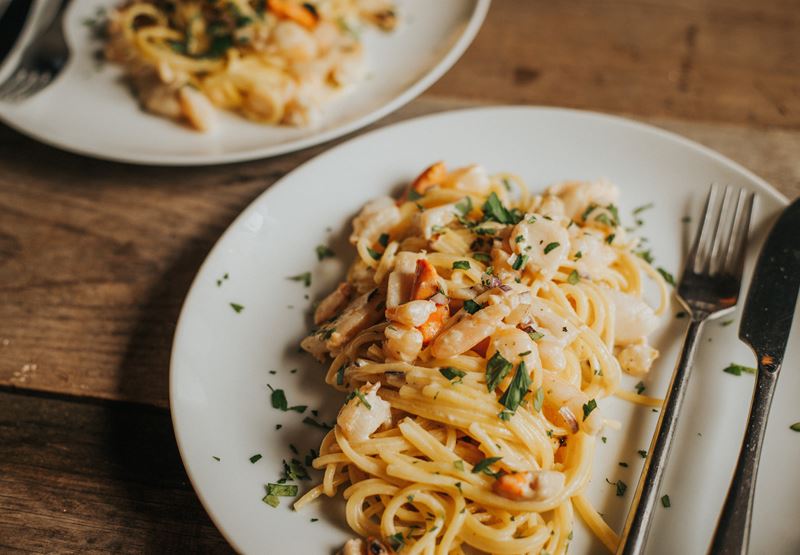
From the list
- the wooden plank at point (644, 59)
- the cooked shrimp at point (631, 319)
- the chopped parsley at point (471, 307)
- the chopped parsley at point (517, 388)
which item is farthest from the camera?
the wooden plank at point (644, 59)

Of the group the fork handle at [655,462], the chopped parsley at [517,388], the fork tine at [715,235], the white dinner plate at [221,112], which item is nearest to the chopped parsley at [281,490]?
the chopped parsley at [517,388]

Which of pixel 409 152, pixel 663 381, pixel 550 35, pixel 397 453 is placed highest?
pixel 550 35

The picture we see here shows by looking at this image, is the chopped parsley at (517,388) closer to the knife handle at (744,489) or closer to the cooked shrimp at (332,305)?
the knife handle at (744,489)

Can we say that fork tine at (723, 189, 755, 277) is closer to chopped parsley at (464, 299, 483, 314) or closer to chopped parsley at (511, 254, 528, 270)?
chopped parsley at (511, 254, 528, 270)

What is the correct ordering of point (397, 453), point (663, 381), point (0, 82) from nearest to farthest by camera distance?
point (397, 453), point (663, 381), point (0, 82)

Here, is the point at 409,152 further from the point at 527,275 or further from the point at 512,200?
the point at 527,275

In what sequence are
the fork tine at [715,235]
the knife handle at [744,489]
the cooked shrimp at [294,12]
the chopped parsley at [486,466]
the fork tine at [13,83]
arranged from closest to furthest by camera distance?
the knife handle at [744,489] < the chopped parsley at [486,466] < the fork tine at [715,235] < the fork tine at [13,83] < the cooked shrimp at [294,12]

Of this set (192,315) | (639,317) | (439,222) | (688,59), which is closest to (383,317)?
(439,222)
